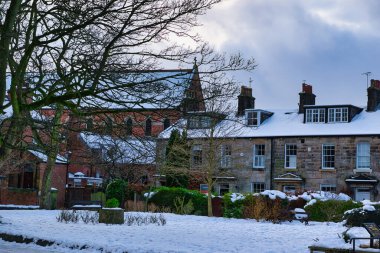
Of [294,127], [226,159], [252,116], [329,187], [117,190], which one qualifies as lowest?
[117,190]

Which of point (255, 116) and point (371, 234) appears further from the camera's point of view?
point (255, 116)

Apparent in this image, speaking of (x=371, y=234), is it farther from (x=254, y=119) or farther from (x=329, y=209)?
(x=254, y=119)

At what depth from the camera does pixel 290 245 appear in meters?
17.0

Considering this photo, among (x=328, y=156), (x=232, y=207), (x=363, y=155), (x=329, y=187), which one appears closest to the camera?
(x=232, y=207)

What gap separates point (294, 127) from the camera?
45500 mm

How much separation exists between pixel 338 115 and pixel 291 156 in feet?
15.3

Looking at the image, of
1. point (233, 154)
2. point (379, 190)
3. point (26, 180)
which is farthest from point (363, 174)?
point (26, 180)

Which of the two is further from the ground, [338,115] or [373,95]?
[373,95]

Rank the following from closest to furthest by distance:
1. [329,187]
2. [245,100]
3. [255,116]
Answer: [329,187] < [255,116] < [245,100]

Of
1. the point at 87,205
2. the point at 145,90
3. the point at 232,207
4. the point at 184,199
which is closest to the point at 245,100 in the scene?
the point at 184,199

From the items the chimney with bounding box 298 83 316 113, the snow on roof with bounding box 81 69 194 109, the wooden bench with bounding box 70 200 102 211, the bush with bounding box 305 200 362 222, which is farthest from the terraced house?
the snow on roof with bounding box 81 69 194 109

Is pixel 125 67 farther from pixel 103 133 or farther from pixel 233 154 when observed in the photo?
pixel 233 154

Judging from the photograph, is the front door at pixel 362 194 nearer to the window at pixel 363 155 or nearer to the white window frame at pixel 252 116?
the window at pixel 363 155

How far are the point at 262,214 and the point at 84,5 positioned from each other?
58.3 ft
